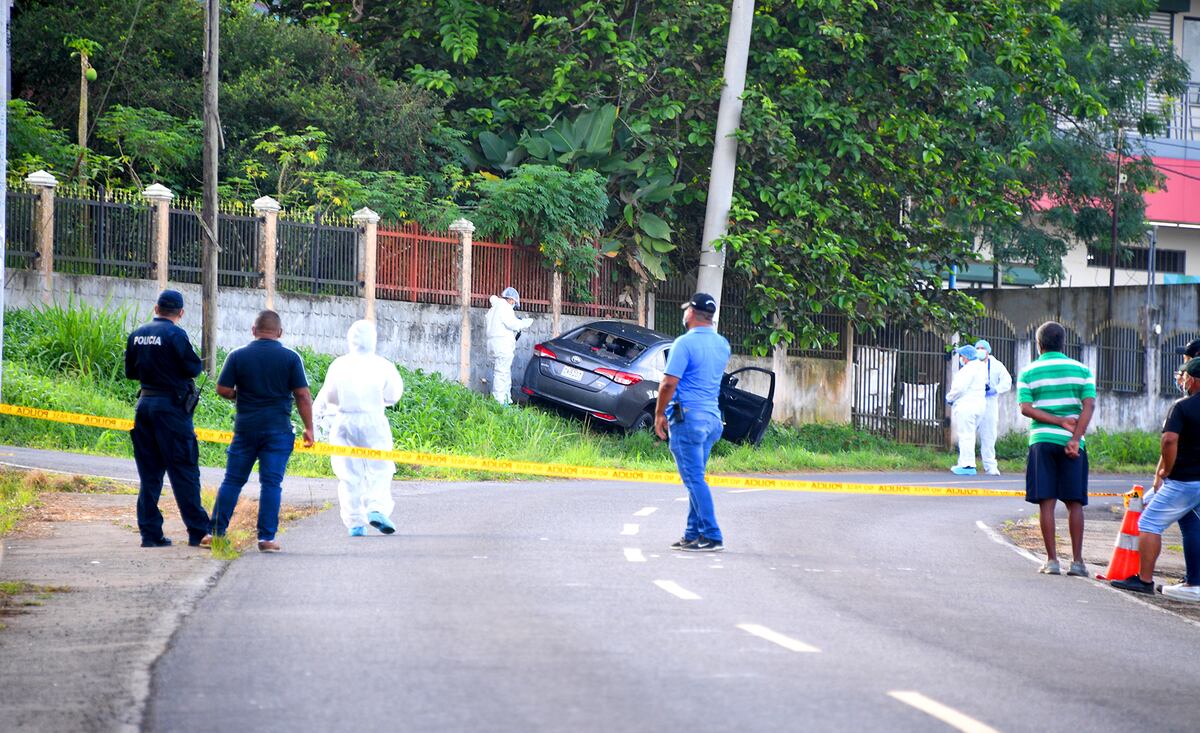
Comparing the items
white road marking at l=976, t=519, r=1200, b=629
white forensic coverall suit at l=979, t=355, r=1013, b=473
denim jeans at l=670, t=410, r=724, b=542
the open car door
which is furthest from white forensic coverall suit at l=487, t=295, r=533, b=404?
denim jeans at l=670, t=410, r=724, b=542

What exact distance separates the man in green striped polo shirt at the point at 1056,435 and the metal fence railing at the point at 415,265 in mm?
13561

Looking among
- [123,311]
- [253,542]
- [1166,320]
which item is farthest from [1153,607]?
[1166,320]

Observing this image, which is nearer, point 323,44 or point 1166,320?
point 323,44

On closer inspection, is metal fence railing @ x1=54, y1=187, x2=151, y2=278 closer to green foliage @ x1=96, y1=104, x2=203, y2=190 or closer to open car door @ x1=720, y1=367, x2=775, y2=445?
green foliage @ x1=96, y1=104, x2=203, y2=190

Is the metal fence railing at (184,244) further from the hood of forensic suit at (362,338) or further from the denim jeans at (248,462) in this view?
the denim jeans at (248,462)

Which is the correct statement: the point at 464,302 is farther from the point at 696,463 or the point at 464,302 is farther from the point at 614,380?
the point at 696,463

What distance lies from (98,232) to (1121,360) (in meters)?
22.5

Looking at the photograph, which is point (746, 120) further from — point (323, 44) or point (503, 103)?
point (323, 44)

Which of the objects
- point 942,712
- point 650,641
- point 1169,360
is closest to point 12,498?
point 650,641

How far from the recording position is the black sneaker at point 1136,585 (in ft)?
38.3

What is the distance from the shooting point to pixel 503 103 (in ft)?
88.8

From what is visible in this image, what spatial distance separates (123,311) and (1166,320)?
25751 mm

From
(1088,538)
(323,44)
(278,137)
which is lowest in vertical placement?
(1088,538)

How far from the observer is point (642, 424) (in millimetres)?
23188
